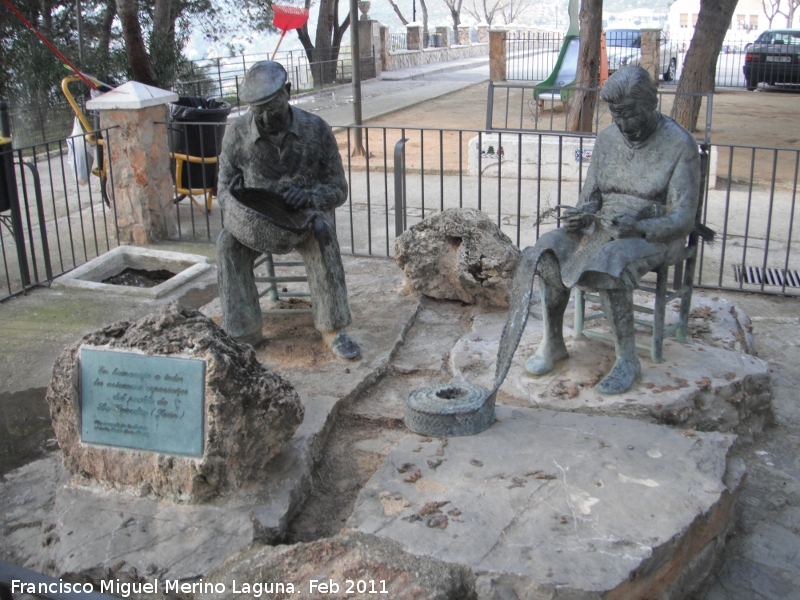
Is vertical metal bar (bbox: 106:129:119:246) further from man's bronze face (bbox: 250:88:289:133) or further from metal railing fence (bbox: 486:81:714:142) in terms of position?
metal railing fence (bbox: 486:81:714:142)

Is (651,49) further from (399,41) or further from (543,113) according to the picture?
(399,41)

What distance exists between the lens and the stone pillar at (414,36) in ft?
92.1

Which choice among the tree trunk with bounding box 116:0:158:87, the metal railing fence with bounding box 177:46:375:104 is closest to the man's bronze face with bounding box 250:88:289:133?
the tree trunk with bounding box 116:0:158:87

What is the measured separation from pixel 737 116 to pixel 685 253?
1216 centimetres

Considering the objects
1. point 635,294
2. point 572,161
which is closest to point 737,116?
point 572,161

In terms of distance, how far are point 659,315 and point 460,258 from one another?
51.1 inches

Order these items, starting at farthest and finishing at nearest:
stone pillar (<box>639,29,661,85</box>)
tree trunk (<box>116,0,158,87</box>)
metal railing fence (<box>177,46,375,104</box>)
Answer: stone pillar (<box>639,29,661,85</box>), metal railing fence (<box>177,46,375,104</box>), tree trunk (<box>116,0,158,87</box>)

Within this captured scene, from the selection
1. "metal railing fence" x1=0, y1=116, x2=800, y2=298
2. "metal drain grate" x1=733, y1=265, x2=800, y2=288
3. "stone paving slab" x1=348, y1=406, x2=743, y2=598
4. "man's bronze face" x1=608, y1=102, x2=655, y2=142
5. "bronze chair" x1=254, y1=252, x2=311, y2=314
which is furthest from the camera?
"metal railing fence" x1=0, y1=116, x2=800, y2=298

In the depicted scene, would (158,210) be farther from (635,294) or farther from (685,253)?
(685,253)

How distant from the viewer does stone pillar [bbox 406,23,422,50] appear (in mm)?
28081

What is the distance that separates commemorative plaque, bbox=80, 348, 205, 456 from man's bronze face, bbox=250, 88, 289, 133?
4.73ft

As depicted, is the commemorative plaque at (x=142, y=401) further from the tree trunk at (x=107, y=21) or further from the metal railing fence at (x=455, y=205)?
the tree trunk at (x=107, y=21)

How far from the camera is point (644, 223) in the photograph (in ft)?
12.0

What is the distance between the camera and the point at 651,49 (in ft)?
63.8
